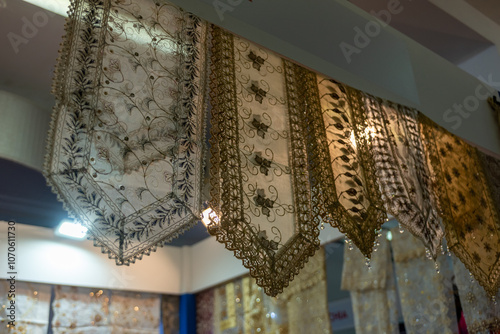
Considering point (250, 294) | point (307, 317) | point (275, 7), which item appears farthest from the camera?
point (250, 294)

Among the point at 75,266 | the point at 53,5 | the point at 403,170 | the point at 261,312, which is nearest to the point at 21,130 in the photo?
the point at 53,5

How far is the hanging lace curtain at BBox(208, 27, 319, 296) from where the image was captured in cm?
160

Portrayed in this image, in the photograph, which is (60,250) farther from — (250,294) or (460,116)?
(460,116)

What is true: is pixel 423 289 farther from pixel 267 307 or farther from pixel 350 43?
pixel 350 43

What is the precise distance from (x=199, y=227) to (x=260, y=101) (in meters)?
3.23

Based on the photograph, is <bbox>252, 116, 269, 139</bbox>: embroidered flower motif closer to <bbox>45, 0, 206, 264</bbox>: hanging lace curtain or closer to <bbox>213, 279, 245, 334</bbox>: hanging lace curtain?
<bbox>45, 0, 206, 264</bbox>: hanging lace curtain

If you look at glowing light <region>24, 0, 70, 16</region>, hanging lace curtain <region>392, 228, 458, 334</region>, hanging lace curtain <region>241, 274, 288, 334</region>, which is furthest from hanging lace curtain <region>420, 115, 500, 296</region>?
hanging lace curtain <region>241, 274, 288, 334</region>

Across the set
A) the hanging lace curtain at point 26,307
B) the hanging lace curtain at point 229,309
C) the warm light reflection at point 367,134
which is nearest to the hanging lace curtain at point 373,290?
the hanging lace curtain at point 229,309

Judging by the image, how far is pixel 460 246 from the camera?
2354 mm

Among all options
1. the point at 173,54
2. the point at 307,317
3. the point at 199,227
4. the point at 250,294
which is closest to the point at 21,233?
the point at 199,227

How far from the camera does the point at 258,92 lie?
1916 millimetres

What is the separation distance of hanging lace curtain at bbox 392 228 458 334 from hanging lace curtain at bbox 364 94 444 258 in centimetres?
124

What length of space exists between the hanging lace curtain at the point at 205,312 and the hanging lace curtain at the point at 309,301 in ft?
3.51

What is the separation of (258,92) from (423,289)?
7.53ft
